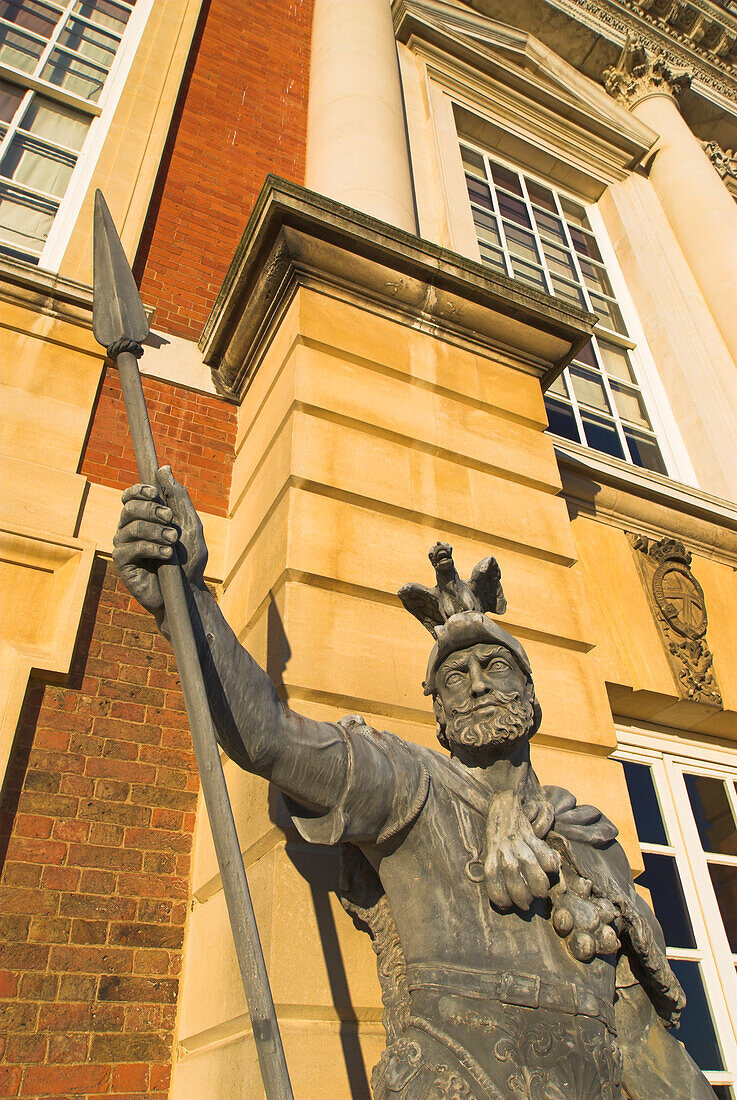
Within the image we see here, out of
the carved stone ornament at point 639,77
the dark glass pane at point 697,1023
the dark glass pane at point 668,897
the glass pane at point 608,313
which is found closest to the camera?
Answer: the dark glass pane at point 697,1023

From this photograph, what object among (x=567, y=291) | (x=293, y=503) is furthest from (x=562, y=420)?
(x=293, y=503)

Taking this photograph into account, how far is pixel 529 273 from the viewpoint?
28.7 ft

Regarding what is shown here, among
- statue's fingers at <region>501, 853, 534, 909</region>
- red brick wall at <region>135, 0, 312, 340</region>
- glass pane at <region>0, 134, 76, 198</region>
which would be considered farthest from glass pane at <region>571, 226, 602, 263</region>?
statue's fingers at <region>501, 853, 534, 909</region>

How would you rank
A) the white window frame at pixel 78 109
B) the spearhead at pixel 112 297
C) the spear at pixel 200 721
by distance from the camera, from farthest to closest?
the white window frame at pixel 78 109, the spearhead at pixel 112 297, the spear at pixel 200 721

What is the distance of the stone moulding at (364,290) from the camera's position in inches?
185

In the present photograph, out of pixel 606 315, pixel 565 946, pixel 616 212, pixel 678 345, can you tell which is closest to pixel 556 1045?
pixel 565 946

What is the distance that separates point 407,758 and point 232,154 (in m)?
6.42

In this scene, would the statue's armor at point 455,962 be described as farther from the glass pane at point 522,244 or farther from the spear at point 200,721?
the glass pane at point 522,244

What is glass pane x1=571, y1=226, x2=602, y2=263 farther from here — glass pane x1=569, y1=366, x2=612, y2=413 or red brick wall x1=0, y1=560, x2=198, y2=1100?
red brick wall x1=0, y1=560, x2=198, y2=1100

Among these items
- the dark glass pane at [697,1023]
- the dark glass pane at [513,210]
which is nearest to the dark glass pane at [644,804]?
the dark glass pane at [697,1023]

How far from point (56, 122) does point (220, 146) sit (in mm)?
1381

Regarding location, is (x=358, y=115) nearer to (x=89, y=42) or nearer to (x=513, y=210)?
(x=89, y=42)

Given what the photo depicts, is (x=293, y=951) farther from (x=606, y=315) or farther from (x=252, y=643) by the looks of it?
(x=606, y=315)

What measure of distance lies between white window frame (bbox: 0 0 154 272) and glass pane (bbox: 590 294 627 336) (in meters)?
5.52
